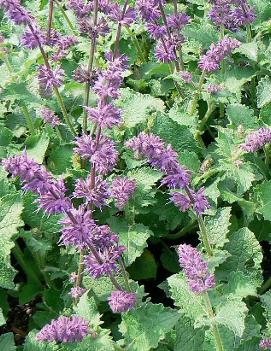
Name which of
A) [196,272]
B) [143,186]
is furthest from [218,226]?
[196,272]

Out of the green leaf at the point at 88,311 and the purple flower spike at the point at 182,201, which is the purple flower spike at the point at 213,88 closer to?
the purple flower spike at the point at 182,201

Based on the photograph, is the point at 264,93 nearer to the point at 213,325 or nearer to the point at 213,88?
the point at 213,88

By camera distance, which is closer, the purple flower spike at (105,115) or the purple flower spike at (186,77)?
the purple flower spike at (105,115)

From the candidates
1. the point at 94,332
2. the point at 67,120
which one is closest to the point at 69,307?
the point at 94,332

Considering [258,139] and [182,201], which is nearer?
[182,201]

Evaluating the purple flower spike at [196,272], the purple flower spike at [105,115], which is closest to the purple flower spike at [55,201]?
the purple flower spike at [105,115]

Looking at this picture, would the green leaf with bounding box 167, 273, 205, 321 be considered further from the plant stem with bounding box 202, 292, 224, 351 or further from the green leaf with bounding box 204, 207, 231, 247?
the green leaf with bounding box 204, 207, 231, 247

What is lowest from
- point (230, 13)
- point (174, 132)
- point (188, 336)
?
point (188, 336)

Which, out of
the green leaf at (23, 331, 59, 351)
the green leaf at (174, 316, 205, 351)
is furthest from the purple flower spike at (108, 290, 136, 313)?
the green leaf at (23, 331, 59, 351)
